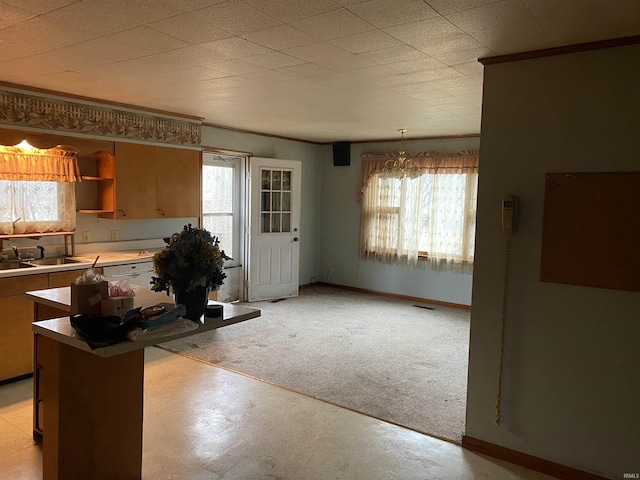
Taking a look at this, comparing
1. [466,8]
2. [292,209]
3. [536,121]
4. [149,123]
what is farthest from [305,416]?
[292,209]

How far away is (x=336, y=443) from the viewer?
3.02 m

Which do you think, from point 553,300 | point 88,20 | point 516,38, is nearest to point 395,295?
point 553,300

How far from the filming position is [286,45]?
8.67 ft

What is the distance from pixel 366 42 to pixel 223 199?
4288 millimetres

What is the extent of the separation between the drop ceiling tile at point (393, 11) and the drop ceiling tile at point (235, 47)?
2.44 ft

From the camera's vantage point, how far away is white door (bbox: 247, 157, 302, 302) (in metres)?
6.59

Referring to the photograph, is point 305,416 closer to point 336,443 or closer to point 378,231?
point 336,443

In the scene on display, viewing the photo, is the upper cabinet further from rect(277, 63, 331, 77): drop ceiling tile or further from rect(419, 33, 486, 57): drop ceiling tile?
rect(419, 33, 486, 57): drop ceiling tile

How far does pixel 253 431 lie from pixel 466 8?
2736 mm

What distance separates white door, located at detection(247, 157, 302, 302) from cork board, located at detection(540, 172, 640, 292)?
447 centimetres

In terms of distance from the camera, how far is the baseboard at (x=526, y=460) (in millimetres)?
2631

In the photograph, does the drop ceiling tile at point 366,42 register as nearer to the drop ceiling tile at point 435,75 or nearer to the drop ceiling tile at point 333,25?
the drop ceiling tile at point 333,25

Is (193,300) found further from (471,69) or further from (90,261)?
(90,261)

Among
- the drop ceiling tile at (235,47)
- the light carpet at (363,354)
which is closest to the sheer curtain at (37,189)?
the light carpet at (363,354)
